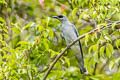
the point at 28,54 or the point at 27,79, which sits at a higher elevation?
the point at 28,54

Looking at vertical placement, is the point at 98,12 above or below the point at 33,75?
above

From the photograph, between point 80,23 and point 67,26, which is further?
point 80,23

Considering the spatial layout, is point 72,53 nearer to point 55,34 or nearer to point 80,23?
A: point 55,34

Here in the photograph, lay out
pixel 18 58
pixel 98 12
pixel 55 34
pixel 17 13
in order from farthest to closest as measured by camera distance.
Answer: pixel 17 13 → pixel 55 34 → pixel 98 12 → pixel 18 58

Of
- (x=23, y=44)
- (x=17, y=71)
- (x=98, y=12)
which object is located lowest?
(x=17, y=71)

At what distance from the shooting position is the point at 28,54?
4.14 metres


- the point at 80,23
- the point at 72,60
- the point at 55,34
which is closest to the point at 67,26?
the point at 55,34

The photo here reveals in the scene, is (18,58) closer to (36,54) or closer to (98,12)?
(36,54)

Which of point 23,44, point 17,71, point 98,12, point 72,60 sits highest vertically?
point 98,12

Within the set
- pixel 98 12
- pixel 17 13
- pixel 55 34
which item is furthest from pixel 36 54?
pixel 17 13

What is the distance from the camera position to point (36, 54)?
13.6ft

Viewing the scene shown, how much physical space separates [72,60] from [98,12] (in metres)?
2.31

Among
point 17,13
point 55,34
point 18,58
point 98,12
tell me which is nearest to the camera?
point 18,58

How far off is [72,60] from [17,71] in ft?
7.90
